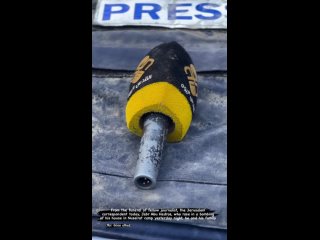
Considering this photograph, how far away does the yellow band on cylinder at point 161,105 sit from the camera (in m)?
1.98

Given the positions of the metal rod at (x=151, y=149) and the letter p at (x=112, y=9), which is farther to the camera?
the letter p at (x=112, y=9)

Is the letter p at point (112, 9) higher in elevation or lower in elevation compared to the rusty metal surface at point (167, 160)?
higher

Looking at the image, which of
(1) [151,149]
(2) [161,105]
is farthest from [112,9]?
(1) [151,149]

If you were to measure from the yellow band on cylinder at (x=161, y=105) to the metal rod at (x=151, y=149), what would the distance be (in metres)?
0.04

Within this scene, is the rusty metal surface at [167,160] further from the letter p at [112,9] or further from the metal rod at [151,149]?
the letter p at [112,9]

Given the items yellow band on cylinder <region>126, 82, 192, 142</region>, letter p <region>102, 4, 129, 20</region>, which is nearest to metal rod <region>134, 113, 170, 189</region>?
yellow band on cylinder <region>126, 82, 192, 142</region>

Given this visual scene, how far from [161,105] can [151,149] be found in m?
0.16

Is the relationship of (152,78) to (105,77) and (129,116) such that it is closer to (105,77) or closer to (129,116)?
(129,116)

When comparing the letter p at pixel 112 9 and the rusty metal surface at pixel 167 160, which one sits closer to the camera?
the rusty metal surface at pixel 167 160

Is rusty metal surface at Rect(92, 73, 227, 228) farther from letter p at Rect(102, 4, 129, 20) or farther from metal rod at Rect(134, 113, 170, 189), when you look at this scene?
letter p at Rect(102, 4, 129, 20)

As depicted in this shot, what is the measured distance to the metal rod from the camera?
1.94m

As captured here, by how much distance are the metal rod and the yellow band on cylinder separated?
0.04m

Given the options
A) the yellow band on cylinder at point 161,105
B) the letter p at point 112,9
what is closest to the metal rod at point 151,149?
the yellow band on cylinder at point 161,105

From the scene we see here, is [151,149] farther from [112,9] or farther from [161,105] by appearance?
[112,9]
